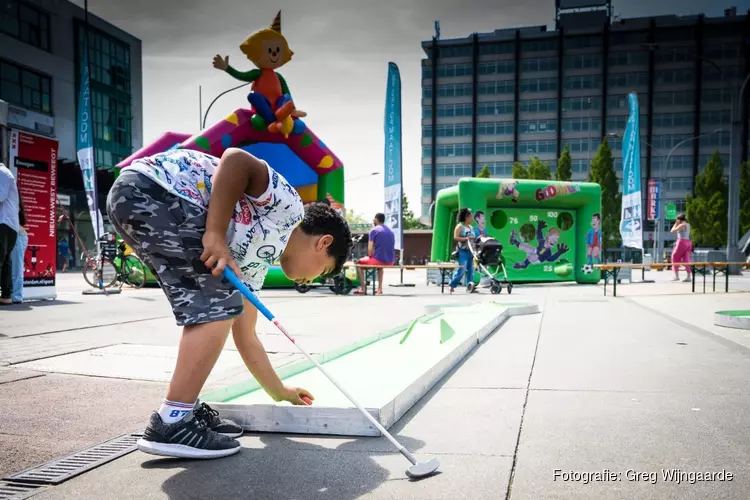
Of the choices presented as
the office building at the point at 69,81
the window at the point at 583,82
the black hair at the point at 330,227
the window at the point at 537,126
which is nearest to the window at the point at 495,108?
the window at the point at 537,126

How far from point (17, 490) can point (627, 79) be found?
267 feet

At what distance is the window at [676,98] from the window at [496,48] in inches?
724

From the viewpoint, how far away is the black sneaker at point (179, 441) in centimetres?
241

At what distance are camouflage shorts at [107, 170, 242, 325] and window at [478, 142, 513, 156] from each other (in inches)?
2997

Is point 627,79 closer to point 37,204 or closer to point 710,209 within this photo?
point 710,209

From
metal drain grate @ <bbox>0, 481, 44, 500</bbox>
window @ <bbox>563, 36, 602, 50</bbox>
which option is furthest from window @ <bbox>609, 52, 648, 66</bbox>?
metal drain grate @ <bbox>0, 481, 44, 500</bbox>

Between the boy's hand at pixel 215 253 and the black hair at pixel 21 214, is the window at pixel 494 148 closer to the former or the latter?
the black hair at pixel 21 214

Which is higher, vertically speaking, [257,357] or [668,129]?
[668,129]

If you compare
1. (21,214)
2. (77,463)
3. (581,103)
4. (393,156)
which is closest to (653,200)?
(393,156)

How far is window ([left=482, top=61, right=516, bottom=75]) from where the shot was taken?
3009 inches

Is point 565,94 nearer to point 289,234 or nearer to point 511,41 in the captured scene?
point 511,41

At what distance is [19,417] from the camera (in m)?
3.02

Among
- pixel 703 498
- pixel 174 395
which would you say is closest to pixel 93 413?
pixel 174 395

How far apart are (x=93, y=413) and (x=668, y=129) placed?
262 feet
